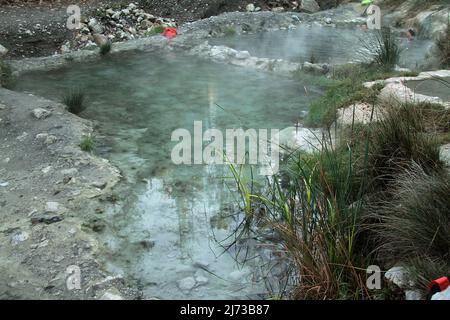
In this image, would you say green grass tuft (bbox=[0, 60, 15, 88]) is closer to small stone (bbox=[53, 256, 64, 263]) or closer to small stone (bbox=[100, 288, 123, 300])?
small stone (bbox=[53, 256, 64, 263])

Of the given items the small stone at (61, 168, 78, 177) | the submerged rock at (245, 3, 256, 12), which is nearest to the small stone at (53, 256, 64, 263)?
the small stone at (61, 168, 78, 177)

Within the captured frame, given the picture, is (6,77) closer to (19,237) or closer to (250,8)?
(19,237)

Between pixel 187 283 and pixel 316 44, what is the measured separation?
7.60 meters

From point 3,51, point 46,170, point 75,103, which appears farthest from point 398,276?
point 3,51

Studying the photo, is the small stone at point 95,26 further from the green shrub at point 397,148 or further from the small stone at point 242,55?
the green shrub at point 397,148

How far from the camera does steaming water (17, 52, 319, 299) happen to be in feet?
10.9

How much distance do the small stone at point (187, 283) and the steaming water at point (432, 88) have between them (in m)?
3.04

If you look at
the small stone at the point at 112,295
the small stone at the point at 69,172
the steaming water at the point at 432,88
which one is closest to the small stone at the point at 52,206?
the small stone at the point at 69,172

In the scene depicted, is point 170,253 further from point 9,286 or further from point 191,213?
point 9,286
